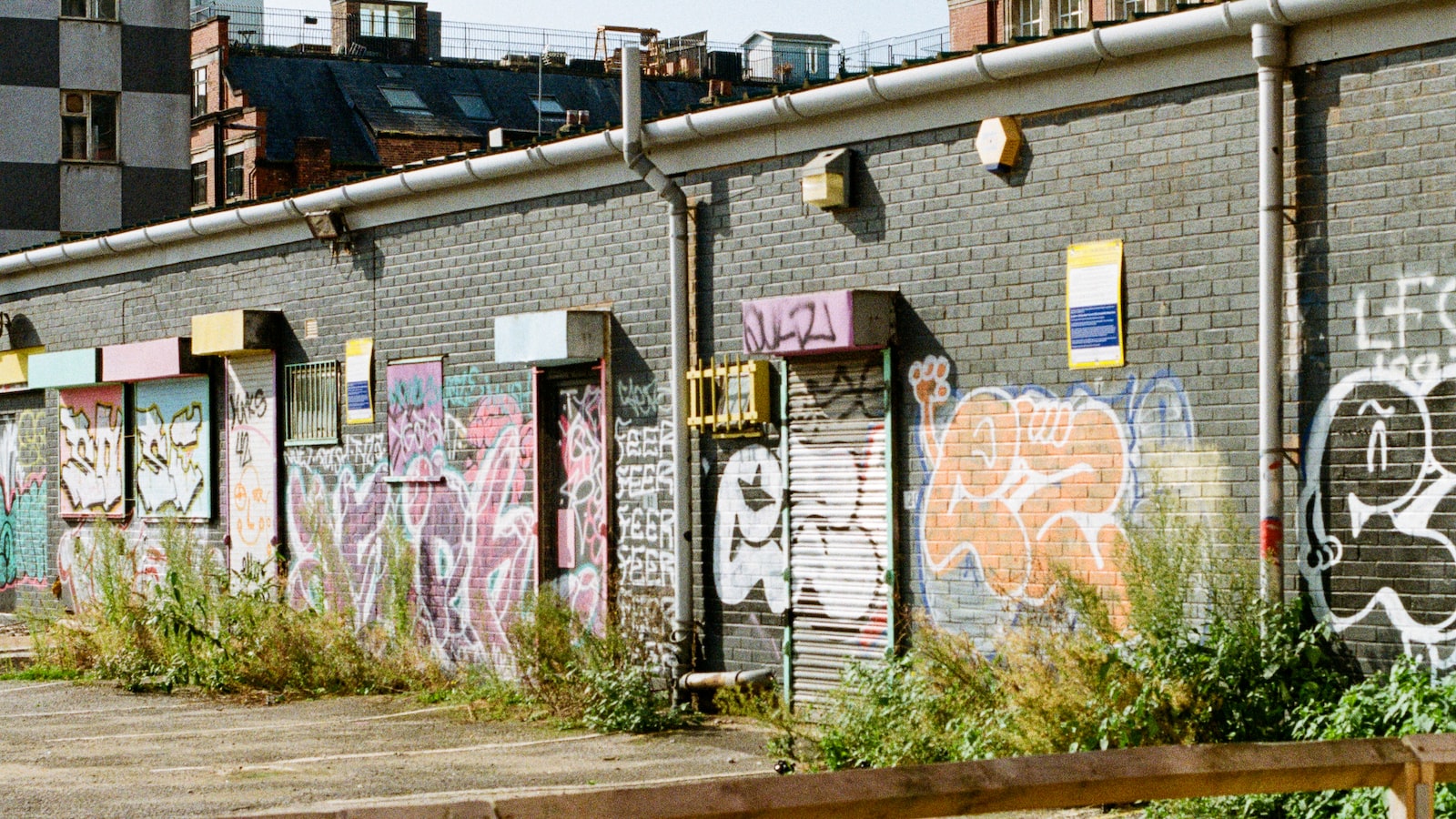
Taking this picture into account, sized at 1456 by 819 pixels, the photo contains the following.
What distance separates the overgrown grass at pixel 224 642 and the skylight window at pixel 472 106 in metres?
35.2

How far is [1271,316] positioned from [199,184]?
45.7m

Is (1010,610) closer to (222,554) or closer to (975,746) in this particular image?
(975,746)

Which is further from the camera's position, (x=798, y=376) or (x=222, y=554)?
(x=222, y=554)

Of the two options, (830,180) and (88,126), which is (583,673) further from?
(88,126)

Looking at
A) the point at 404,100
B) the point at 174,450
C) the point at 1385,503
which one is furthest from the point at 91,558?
the point at 404,100

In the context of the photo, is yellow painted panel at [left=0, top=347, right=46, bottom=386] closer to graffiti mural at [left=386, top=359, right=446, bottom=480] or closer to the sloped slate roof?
graffiti mural at [left=386, top=359, right=446, bottom=480]

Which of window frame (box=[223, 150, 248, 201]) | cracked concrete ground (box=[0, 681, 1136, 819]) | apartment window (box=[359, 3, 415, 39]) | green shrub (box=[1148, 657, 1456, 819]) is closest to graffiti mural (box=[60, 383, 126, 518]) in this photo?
cracked concrete ground (box=[0, 681, 1136, 819])

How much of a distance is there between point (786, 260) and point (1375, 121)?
4158 mm

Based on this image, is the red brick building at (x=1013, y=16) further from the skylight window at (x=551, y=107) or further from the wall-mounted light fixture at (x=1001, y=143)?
the wall-mounted light fixture at (x=1001, y=143)

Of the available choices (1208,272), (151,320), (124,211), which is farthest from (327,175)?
(1208,272)

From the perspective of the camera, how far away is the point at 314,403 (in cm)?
1633

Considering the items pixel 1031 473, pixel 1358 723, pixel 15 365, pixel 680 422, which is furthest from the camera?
pixel 15 365

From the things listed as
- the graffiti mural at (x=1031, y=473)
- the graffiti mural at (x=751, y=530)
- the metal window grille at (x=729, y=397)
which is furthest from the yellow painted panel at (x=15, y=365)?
the graffiti mural at (x=1031, y=473)

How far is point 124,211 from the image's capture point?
117ft
